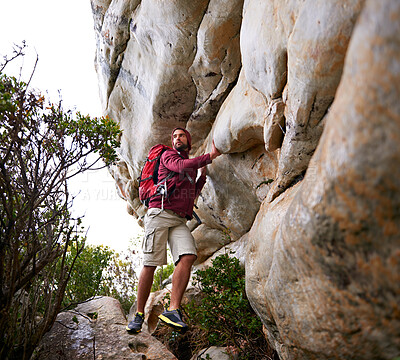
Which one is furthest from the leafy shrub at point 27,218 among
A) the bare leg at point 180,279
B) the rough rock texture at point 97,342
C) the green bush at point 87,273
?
the green bush at point 87,273

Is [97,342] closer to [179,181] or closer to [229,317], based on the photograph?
[229,317]

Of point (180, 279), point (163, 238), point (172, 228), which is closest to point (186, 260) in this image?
point (180, 279)

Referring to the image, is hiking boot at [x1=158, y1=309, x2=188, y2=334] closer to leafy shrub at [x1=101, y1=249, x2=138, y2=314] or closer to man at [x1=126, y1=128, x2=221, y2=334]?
man at [x1=126, y1=128, x2=221, y2=334]

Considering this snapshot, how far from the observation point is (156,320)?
7.11 m

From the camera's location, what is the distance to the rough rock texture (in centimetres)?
473

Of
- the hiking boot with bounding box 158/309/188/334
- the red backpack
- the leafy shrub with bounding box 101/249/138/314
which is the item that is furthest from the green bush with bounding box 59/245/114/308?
the hiking boot with bounding box 158/309/188/334

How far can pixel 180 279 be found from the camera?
5.13 meters

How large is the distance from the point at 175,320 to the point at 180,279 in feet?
2.22

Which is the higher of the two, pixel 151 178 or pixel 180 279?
pixel 151 178

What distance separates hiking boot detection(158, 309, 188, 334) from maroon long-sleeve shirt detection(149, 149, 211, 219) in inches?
66.6

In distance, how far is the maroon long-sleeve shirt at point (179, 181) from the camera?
18.6ft

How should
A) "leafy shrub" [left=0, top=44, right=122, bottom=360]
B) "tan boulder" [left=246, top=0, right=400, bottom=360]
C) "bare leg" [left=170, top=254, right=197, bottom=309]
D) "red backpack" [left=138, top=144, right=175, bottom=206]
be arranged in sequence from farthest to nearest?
"red backpack" [left=138, top=144, right=175, bottom=206] < "bare leg" [left=170, top=254, right=197, bottom=309] < "leafy shrub" [left=0, top=44, right=122, bottom=360] < "tan boulder" [left=246, top=0, right=400, bottom=360]

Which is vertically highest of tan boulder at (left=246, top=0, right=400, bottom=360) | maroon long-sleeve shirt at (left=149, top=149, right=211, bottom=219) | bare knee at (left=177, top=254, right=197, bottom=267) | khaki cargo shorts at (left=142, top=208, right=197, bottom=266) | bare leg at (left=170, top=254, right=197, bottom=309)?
maroon long-sleeve shirt at (left=149, top=149, right=211, bottom=219)

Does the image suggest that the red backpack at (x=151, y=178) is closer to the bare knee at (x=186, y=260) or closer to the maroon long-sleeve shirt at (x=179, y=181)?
the maroon long-sleeve shirt at (x=179, y=181)
